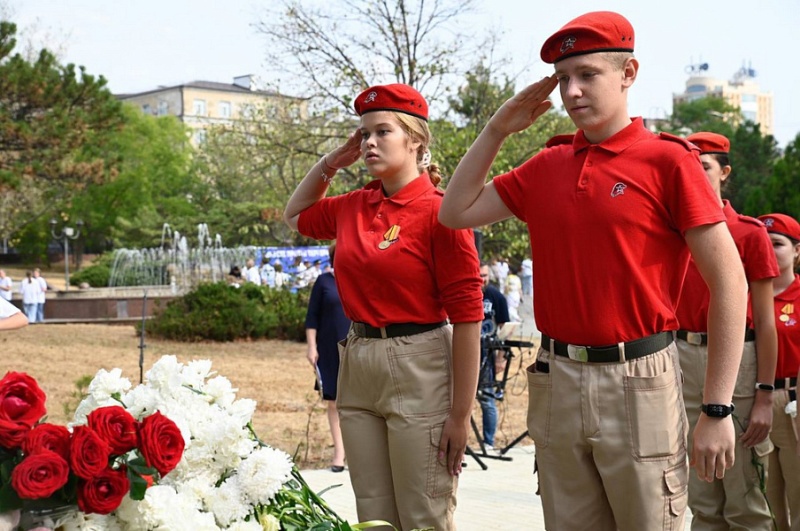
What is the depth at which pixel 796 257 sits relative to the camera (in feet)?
16.3

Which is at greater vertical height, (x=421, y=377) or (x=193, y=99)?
(x=193, y=99)

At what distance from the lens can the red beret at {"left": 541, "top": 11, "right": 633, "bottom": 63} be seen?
2609 millimetres

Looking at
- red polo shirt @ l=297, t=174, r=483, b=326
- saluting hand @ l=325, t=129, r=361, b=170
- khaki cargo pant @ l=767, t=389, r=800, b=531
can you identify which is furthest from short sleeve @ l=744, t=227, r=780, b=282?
saluting hand @ l=325, t=129, r=361, b=170

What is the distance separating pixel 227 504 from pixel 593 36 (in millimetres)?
1544

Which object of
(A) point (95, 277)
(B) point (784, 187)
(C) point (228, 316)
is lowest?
(A) point (95, 277)

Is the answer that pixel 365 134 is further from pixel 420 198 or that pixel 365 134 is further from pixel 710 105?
pixel 710 105

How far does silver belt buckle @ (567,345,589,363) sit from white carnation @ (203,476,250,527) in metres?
1.04

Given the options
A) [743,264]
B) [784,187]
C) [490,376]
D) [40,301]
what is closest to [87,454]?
[743,264]

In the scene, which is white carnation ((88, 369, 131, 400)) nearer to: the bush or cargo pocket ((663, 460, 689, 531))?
cargo pocket ((663, 460, 689, 531))

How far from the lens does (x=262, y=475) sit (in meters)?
2.12

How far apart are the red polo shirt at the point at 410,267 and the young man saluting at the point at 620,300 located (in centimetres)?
70

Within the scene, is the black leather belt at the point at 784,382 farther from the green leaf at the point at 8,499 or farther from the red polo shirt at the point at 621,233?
the green leaf at the point at 8,499

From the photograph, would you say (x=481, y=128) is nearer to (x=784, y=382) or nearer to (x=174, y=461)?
(x=784, y=382)

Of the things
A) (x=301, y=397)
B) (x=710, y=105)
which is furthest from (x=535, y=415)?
(x=710, y=105)
